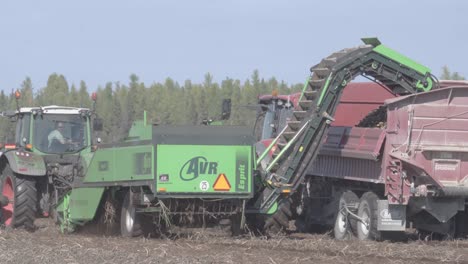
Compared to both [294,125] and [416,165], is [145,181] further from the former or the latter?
[416,165]

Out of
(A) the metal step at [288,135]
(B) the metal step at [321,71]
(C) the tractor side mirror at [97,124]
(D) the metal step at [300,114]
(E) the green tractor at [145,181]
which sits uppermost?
(B) the metal step at [321,71]

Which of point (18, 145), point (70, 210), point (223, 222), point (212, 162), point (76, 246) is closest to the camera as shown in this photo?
point (76, 246)

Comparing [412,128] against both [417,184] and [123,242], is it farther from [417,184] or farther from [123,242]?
[123,242]

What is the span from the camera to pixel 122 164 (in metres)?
13.2

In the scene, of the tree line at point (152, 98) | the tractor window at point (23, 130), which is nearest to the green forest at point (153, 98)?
the tree line at point (152, 98)

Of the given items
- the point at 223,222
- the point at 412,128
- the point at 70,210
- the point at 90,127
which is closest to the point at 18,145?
the point at 90,127

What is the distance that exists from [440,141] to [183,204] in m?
3.85

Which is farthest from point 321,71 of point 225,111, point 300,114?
point 225,111

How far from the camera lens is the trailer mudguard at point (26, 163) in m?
15.5

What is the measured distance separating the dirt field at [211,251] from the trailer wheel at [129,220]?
1.46 ft

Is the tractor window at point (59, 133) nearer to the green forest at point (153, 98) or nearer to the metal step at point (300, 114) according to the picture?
the metal step at point (300, 114)

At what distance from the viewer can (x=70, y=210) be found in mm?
14844

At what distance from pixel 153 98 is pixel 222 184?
199 ft

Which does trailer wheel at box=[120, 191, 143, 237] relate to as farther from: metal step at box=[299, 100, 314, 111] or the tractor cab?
the tractor cab
